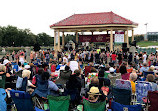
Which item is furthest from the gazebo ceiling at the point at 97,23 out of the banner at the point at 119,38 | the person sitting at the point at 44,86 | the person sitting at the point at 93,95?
the person sitting at the point at 93,95

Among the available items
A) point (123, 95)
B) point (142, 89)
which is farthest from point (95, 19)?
point (123, 95)

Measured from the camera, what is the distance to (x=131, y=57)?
16.0 meters

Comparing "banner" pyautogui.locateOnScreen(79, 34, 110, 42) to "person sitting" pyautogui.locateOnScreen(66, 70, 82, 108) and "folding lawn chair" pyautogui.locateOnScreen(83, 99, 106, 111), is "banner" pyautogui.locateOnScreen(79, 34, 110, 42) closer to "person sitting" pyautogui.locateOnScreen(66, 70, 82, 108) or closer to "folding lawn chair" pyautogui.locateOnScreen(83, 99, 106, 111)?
"person sitting" pyautogui.locateOnScreen(66, 70, 82, 108)

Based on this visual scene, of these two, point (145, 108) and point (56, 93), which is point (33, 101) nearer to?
point (56, 93)

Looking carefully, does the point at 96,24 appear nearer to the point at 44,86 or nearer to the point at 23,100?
the point at 44,86

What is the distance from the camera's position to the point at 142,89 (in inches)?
197

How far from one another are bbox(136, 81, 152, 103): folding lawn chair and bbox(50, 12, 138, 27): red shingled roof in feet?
68.2

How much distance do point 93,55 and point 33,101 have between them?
14.1 m

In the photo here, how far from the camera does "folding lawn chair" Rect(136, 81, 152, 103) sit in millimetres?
4961

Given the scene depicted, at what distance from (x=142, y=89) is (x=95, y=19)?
2384cm

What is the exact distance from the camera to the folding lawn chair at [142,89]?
4.96 metres

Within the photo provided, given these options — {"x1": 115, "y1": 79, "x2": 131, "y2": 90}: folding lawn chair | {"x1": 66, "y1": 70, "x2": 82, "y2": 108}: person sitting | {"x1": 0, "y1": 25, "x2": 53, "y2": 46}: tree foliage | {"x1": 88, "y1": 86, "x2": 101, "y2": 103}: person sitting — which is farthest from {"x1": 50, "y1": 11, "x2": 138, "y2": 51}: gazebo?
{"x1": 0, "y1": 25, "x2": 53, "y2": 46}: tree foliage

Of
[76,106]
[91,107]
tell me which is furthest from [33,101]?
[91,107]

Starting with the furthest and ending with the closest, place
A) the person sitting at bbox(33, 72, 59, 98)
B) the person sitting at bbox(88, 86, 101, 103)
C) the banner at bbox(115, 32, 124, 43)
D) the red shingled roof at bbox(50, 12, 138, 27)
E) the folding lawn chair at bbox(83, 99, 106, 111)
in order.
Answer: the red shingled roof at bbox(50, 12, 138, 27)
the banner at bbox(115, 32, 124, 43)
the person sitting at bbox(33, 72, 59, 98)
the person sitting at bbox(88, 86, 101, 103)
the folding lawn chair at bbox(83, 99, 106, 111)
